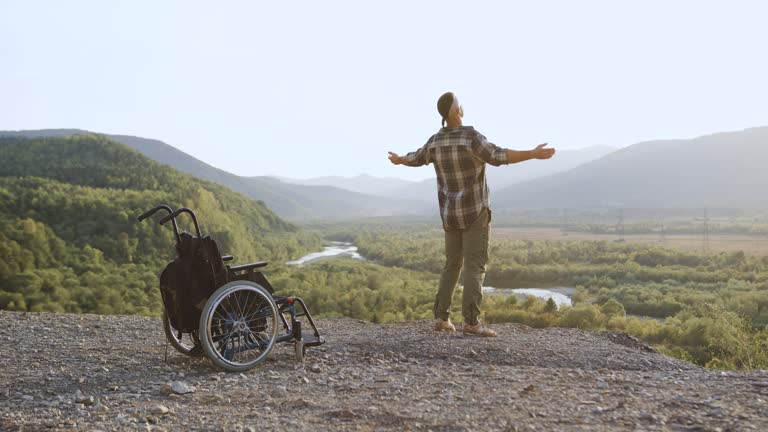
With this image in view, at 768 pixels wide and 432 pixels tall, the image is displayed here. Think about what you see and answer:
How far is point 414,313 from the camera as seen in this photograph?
34.2m

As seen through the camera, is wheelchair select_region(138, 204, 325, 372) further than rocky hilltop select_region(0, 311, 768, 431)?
Yes

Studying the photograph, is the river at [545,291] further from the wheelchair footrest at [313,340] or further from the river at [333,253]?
the wheelchair footrest at [313,340]

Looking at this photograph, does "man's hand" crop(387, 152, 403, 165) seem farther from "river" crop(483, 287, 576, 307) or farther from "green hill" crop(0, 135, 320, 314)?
"river" crop(483, 287, 576, 307)

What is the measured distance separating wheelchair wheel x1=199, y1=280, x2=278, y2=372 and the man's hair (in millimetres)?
3215

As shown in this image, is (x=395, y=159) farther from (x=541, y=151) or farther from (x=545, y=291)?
(x=545, y=291)

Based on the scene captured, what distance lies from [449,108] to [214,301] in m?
3.73

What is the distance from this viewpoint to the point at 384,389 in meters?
5.15

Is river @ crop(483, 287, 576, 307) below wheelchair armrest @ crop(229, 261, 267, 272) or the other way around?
below

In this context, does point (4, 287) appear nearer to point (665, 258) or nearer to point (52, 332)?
point (52, 332)

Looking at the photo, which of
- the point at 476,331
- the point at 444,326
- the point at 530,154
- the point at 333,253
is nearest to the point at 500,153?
the point at 530,154

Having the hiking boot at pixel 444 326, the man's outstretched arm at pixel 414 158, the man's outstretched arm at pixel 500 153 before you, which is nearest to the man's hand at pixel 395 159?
the man's outstretched arm at pixel 414 158

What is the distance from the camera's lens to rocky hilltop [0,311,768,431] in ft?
13.8

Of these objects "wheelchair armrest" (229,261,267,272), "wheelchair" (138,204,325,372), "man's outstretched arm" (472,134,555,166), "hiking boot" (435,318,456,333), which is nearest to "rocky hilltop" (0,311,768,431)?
"wheelchair" (138,204,325,372)

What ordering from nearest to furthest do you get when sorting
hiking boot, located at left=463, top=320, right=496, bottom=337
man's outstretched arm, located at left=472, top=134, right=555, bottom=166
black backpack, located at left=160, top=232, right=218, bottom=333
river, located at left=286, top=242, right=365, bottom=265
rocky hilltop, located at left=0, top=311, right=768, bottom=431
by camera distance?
rocky hilltop, located at left=0, top=311, right=768, bottom=431 → black backpack, located at left=160, top=232, right=218, bottom=333 → man's outstretched arm, located at left=472, top=134, right=555, bottom=166 → hiking boot, located at left=463, top=320, right=496, bottom=337 → river, located at left=286, top=242, right=365, bottom=265
